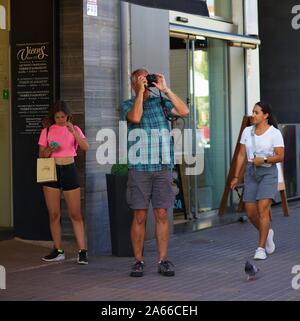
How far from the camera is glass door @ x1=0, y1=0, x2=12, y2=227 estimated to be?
10703mm

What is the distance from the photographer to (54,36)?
30.3 feet

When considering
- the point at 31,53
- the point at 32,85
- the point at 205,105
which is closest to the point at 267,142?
the point at 32,85

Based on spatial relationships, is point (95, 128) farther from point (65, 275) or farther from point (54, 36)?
point (65, 275)

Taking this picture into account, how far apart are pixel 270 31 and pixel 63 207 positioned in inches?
310

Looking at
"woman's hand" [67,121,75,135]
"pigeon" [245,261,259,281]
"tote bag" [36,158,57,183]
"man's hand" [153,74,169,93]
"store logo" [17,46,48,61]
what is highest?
"store logo" [17,46,48,61]

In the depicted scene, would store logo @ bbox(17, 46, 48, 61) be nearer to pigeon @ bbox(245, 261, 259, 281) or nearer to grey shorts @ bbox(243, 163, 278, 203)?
grey shorts @ bbox(243, 163, 278, 203)

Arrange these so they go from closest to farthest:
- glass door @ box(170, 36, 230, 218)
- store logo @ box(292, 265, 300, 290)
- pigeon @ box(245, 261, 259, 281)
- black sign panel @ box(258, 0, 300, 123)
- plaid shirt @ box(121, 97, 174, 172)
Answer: store logo @ box(292, 265, 300, 290), pigeon @ box(245, 261, 259, 281), plaid shirt @ box(121, 97, 174, 172), glass door @ box(170, 36, 230, 218), black sign panel @ box(258, 0, 300, 123)

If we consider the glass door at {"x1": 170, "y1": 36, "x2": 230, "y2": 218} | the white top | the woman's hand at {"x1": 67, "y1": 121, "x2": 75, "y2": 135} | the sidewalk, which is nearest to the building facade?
the sidewalk

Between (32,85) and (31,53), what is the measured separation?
0.39 meters

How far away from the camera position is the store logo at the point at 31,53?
368 inches

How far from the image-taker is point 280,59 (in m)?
15.7

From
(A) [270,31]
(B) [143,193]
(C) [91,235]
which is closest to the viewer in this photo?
(B) [143,193]
